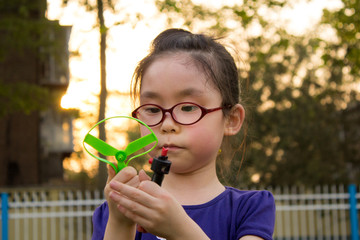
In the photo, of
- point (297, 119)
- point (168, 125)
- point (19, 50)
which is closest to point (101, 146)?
point (168, 125)

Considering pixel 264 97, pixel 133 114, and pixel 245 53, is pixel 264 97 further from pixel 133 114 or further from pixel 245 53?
→ pixel 133 114

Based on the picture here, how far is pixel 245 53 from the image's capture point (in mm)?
14664

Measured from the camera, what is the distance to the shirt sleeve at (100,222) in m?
1.62

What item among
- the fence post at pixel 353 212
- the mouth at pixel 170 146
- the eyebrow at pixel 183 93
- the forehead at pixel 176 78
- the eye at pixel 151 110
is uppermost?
the forehead at pixel 176 78

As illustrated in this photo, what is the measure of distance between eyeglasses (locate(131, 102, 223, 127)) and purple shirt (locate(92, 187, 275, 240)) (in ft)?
1.04

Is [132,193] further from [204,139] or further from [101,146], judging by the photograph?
[204,139]

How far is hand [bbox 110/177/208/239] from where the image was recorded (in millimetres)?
1140

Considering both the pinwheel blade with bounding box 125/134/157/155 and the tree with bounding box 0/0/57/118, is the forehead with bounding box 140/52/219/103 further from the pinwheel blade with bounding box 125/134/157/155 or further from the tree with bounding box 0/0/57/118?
the tree with bounding box 0/0/57/118

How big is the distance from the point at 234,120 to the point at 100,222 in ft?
2.08

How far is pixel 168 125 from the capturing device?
4.77 feet

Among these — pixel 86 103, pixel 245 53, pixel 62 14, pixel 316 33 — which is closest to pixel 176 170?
pixel 62 14

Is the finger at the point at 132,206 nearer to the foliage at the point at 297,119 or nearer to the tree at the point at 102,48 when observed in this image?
the tree at the point at 102,48

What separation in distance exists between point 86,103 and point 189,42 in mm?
18914

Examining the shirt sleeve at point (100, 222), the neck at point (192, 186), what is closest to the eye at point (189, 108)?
the neck at point (192, 186)
